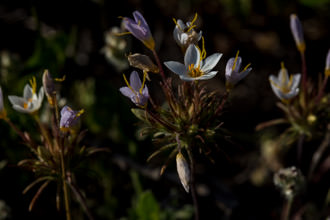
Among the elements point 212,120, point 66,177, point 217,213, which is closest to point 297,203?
point 217,213

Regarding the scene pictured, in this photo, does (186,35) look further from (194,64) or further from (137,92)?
(137,92)

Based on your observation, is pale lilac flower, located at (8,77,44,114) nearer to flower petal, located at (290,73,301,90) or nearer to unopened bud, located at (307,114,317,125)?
flower petal, located at (290,73,301,90)

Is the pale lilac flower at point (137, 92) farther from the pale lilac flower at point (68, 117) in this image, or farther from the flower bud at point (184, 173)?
the flower bud at point (184, 173)

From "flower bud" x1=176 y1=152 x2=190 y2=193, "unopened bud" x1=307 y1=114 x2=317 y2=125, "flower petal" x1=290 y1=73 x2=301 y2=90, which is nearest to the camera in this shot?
"flower bud" x1=176 y1=152 x2=190 y2=193

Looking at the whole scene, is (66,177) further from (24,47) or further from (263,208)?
(24,47)

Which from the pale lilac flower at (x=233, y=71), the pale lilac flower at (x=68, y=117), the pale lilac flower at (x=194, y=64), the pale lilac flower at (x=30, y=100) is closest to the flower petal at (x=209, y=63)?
the pale lilac flower at (x=194, y=64)

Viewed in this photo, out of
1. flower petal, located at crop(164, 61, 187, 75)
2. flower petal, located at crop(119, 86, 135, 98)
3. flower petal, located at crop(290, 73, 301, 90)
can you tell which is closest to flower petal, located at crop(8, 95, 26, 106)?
flower petal, located at crop(119, 86, 135, 98)
